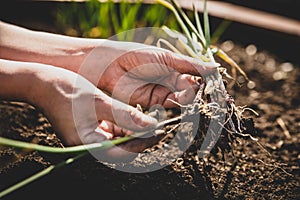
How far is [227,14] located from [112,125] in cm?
93

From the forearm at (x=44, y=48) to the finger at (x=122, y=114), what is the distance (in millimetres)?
262

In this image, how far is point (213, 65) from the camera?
1.18 metres

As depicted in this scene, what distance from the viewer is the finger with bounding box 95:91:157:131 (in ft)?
3.44

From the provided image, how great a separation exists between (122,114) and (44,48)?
371mm

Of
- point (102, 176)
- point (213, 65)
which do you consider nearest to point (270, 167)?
point (213, 65)

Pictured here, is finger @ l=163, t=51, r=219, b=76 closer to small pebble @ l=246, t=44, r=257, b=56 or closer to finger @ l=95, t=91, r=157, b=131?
finger @ l=95, t=91, r=157, b=131

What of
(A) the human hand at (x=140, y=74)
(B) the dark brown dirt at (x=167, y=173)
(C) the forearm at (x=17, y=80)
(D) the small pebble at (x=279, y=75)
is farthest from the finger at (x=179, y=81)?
(D) the small pebble at (x=279, y=75)

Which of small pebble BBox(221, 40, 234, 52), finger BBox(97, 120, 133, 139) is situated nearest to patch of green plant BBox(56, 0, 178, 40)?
small pebble BBox(221, 40, 234, 52)

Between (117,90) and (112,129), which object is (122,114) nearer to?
(112,129)

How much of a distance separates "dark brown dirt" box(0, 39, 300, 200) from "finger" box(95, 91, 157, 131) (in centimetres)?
20

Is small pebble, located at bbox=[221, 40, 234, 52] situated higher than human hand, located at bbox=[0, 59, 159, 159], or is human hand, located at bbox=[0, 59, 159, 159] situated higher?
human hand, located at bbox=[0, 59, 159, 159]

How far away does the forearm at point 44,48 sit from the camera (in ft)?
4.25

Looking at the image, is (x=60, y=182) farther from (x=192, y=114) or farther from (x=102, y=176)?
(x=192, y=114)

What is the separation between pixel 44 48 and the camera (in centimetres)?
130
